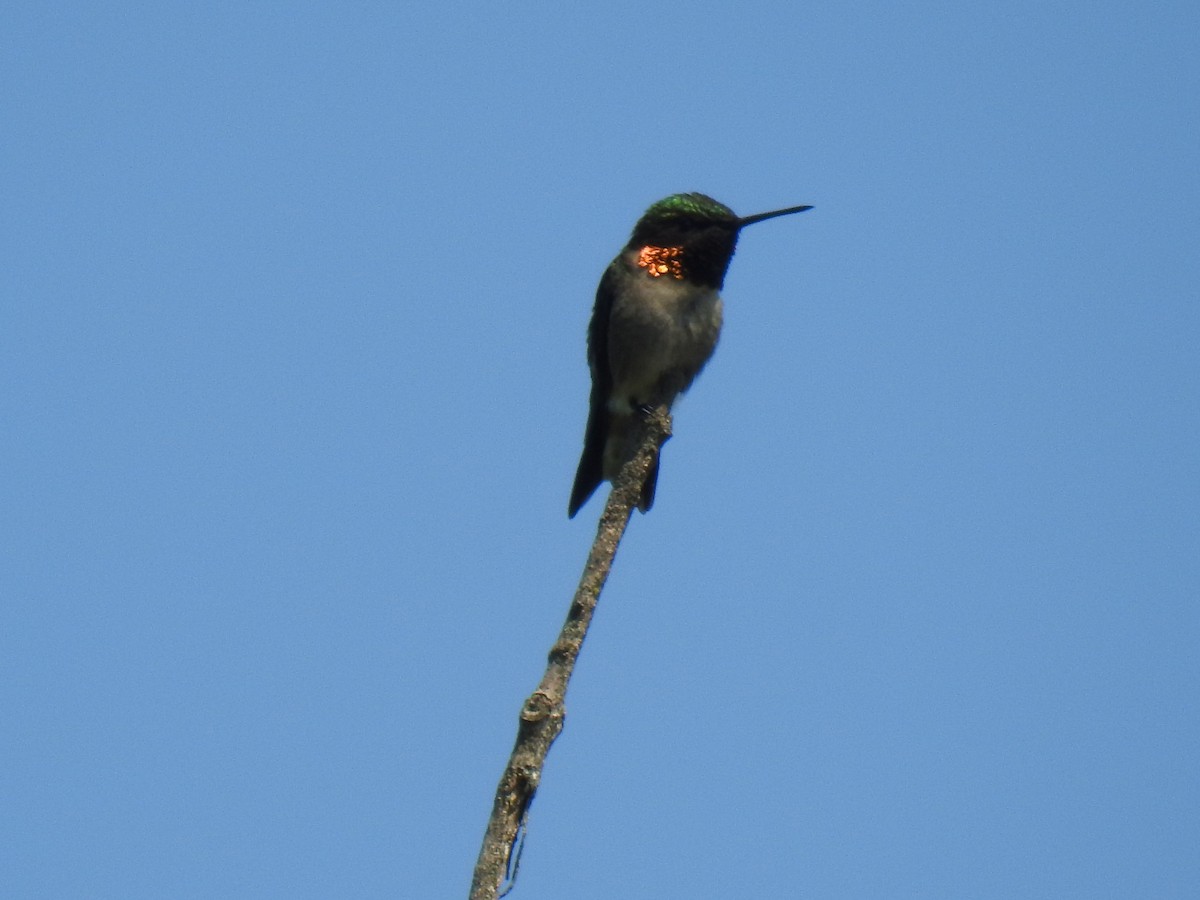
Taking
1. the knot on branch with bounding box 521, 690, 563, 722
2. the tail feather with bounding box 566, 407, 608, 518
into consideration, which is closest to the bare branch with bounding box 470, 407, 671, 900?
the knot on branch with bounding box 521, 690, 563, 722

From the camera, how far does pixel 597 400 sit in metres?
9.28

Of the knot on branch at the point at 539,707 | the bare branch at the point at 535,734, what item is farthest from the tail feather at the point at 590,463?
the knot on branch at the point at 539,707

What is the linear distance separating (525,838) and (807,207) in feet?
19.7

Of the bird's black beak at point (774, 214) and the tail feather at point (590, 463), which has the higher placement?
the bird's black beak at point (774, 214)

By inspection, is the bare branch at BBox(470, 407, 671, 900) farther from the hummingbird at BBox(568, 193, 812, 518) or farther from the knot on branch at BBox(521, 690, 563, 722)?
the hummingbird at BBox(568, 193, 812, 518)

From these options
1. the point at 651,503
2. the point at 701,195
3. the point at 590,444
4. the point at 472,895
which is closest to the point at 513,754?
the point at 472,895

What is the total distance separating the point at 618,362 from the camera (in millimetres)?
8977

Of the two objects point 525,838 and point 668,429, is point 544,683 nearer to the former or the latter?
point 525,838

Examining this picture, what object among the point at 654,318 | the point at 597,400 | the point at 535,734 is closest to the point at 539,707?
the point at 535,734

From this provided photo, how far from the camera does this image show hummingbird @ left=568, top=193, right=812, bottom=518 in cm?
876

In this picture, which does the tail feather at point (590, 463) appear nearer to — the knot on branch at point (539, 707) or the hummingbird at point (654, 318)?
the hummingbird at point (654, 318)

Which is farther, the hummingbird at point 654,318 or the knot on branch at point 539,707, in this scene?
the hummingbird at point 654,318

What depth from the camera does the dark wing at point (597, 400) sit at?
8.98m

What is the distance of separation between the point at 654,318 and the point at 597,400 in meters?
0.82
